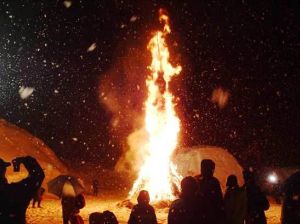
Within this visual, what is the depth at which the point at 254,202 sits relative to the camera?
803cm

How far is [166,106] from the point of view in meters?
22.1

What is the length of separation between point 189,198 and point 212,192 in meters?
A: 1.04

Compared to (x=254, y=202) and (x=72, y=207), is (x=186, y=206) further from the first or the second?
(x=72, y=207)

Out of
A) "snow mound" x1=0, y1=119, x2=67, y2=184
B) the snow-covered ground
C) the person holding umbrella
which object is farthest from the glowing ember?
the person holding umbrella

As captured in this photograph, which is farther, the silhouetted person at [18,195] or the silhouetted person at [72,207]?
the silhouetted person at [72,207]

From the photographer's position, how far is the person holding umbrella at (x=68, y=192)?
10.4m

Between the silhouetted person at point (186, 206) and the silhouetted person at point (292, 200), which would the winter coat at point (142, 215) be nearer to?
the silhouetted person at point (186, 206)

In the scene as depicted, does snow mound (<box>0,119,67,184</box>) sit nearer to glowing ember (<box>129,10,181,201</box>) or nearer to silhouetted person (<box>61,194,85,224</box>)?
glowing ember (<box>129,10,181,201</box>)

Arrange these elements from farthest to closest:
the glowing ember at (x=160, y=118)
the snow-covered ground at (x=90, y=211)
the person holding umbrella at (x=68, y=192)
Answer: the glowing ember at (x=160, y=118), the snow-covered ground at (x=90, y=211), the person holding umbrella at (x=68, y=192)

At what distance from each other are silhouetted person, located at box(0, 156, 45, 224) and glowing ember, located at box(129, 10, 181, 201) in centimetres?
1604

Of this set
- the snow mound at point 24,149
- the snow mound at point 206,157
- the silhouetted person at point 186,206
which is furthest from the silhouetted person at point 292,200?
the snow mound at point 24,149

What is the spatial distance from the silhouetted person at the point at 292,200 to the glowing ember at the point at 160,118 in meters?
14.8

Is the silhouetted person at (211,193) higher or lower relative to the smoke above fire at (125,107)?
lower

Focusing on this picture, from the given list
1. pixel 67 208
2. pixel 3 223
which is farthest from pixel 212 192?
pixel 67 208
